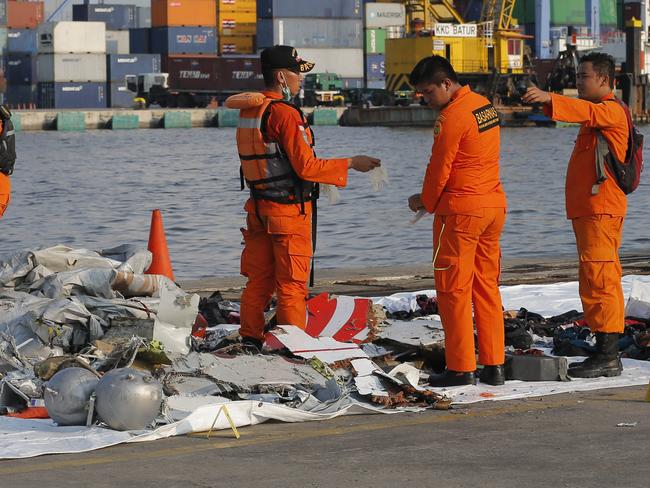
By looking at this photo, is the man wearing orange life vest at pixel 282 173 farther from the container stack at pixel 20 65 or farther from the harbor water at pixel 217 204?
the container stack at pixel 20 65

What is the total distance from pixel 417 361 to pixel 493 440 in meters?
2.01

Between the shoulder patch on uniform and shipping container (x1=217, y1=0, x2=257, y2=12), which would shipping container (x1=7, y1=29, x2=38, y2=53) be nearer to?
shipping container (x1=217, y1=0, x2=257, y2=12)

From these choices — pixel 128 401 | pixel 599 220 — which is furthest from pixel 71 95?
pixel 128 401

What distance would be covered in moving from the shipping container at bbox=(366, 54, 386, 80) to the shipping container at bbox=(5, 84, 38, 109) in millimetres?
27579

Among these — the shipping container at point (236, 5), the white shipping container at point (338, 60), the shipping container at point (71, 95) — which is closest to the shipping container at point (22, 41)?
the shipping container at point (71, 95)

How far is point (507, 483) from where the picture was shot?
5.12 meters

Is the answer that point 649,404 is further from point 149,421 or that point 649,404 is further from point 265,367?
point 149,421

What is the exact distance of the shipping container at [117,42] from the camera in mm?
125750

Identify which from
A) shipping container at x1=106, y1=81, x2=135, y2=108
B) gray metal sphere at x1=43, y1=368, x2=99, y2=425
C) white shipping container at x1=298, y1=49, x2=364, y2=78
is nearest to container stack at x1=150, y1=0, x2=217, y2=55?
shipping container at x1=106, y1=81, x2=135, y2=108

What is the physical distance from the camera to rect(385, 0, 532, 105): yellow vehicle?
80.4 meters

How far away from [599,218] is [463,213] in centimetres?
88

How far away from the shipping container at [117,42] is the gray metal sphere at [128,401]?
121 m

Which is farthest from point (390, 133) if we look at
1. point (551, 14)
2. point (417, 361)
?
point (417, 361)

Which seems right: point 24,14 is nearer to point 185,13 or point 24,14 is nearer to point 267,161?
point 185,13
